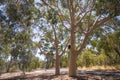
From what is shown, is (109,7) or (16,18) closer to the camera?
(109,7)

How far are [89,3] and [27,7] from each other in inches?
216

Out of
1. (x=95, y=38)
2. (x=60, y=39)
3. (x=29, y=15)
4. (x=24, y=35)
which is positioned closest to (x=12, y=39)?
(x=24, y=35)

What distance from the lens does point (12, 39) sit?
2155cm

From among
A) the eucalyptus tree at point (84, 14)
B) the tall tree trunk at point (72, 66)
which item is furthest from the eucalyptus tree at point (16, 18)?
the tall tree trunk at point (72, 66)

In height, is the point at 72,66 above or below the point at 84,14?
below

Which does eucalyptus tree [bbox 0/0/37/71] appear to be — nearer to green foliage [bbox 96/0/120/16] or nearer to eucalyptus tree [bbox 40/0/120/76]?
eucalyptus tree [bbox 40/0/120/76]

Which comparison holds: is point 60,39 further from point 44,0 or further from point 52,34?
point 44,0

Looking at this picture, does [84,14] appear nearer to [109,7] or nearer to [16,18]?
[109,7]

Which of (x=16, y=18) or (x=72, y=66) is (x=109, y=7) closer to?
(x=72, y=66)

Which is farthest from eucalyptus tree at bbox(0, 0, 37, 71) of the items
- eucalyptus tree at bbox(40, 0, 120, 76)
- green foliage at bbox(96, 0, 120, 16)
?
green foliage at bbox(96, 0, 120, 16)

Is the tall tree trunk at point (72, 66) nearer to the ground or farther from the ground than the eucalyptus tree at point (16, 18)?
nearer to the ground

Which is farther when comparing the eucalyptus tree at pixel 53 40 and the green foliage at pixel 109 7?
the eucalyptus tree at pixel 53 40

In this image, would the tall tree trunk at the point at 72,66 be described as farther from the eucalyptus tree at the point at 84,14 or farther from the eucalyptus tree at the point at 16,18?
the eucalyptus tree at the point at 16,18

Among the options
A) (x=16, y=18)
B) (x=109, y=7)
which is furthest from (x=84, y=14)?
(x=16, y=18)
